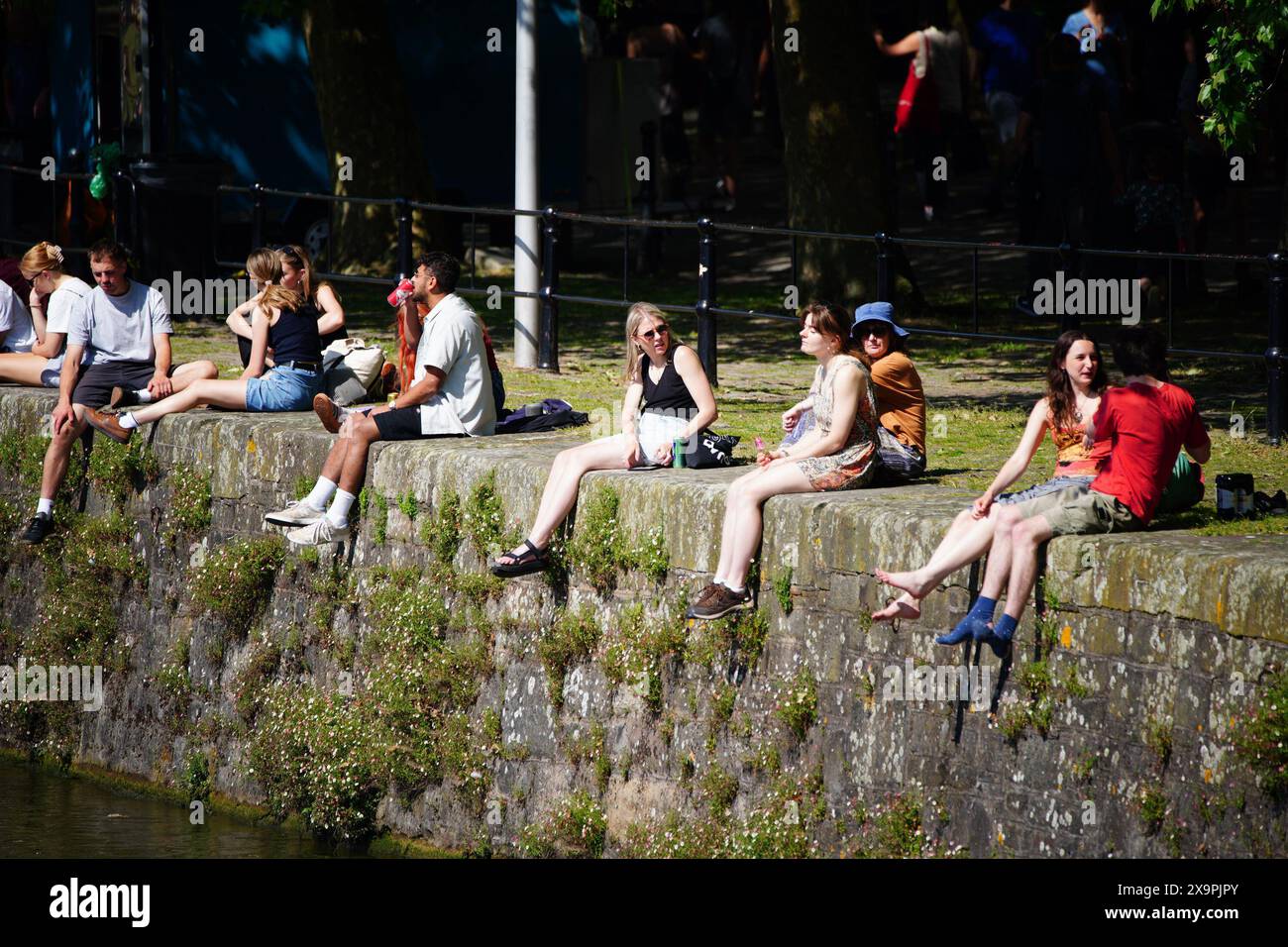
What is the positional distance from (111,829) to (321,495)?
6.73ft

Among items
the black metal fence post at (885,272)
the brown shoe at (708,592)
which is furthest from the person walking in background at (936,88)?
the brown shoe at (708,592)

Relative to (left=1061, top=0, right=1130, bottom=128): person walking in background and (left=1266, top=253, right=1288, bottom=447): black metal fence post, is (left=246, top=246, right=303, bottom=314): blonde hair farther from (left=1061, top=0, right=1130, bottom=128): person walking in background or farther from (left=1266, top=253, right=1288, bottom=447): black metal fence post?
(left=1061, top=0, right=1130, bottom=128): person walking in background

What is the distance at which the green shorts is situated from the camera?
23.8ft

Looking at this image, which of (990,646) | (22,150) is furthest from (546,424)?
(22,150)

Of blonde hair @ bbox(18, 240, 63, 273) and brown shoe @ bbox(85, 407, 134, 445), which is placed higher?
blonde hair @ bbox(18, 240, 63, 273)

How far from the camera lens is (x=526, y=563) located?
9039 millimetres

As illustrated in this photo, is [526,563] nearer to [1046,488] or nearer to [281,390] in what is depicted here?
[1046,488]

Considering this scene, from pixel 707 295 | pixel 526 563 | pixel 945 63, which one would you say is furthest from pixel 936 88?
pixel 526 563

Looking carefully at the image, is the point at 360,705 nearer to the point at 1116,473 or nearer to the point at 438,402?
the point at 438,402

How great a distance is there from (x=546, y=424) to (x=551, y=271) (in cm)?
250

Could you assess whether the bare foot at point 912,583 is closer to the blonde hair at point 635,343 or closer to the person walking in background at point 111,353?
the blonde hair at point 635,343

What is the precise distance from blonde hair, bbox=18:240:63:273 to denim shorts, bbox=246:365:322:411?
1932mm

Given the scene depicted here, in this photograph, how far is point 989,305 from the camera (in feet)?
48.5

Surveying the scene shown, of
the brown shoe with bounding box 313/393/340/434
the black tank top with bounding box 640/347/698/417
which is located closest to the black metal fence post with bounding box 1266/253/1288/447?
the black tank top with bounding box 640/347/698/417
